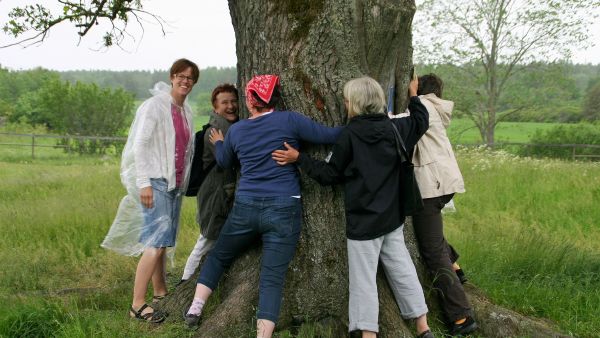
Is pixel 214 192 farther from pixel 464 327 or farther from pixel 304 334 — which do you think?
pixel 464 327

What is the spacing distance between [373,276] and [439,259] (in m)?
0.78

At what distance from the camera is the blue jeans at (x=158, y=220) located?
422 centimetres

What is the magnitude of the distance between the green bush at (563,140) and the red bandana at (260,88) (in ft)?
86.0

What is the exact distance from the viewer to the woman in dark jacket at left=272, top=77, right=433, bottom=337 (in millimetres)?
3436

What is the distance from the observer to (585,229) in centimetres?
844

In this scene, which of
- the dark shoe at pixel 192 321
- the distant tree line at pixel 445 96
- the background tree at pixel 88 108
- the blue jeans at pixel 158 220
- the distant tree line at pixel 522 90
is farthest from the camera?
the background tree at pixel 88 108

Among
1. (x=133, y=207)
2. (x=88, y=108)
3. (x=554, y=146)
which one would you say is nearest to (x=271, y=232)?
(x=133, y=207)

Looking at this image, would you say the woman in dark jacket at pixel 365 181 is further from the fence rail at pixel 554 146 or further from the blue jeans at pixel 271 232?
the fence rail at pixel 554 146

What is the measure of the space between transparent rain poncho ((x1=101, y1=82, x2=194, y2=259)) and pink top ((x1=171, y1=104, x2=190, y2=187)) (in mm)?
40

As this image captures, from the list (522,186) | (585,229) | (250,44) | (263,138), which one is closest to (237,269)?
(263,138)

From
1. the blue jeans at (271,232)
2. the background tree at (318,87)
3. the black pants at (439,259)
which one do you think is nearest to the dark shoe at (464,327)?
the black pants at (439,259)

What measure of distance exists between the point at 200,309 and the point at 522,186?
9.10 metres

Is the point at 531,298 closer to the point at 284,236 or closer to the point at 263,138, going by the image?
the point at 284,236

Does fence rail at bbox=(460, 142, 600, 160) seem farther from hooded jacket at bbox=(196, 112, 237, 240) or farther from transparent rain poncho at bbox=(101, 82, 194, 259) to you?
transparent rain poncho at bbox=(101, 82, 194, 259)
